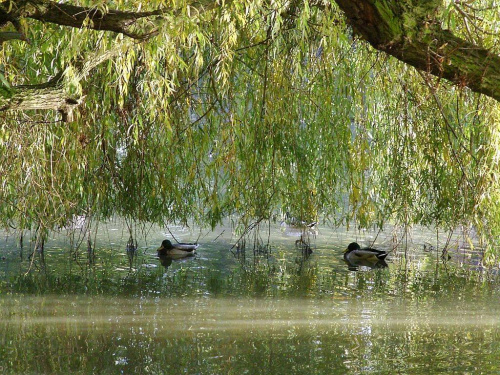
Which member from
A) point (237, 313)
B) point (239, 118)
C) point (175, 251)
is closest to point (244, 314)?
point (237, 313)

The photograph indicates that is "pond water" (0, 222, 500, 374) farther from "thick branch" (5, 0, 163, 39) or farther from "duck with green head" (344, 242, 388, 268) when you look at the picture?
"thick branch" (5, 0, 163, 39)

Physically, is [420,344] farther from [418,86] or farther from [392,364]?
[418,86]

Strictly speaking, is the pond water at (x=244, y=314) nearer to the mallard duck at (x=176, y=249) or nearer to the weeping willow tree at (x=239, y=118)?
the mallard duck at (x=176, y=249)

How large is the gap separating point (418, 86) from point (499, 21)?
672 millimetres

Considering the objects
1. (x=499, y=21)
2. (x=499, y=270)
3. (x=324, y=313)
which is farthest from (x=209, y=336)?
(x=499, y=270)

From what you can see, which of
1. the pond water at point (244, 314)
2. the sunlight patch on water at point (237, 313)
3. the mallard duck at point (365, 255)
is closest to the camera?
the pond water at point (244, 314)

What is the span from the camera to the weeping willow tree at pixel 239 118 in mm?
3666

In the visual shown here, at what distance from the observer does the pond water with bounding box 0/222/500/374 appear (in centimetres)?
361

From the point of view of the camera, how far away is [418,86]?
4789mm

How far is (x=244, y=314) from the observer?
185 inches

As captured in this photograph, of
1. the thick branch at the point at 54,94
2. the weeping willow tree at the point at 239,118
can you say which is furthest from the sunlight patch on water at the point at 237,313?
the thick branch at the point at 54,94

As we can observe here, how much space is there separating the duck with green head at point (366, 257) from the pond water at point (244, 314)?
0.53 feet

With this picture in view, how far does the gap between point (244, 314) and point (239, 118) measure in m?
1.32

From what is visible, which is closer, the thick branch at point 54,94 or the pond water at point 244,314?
the thick branch at point 54,94
